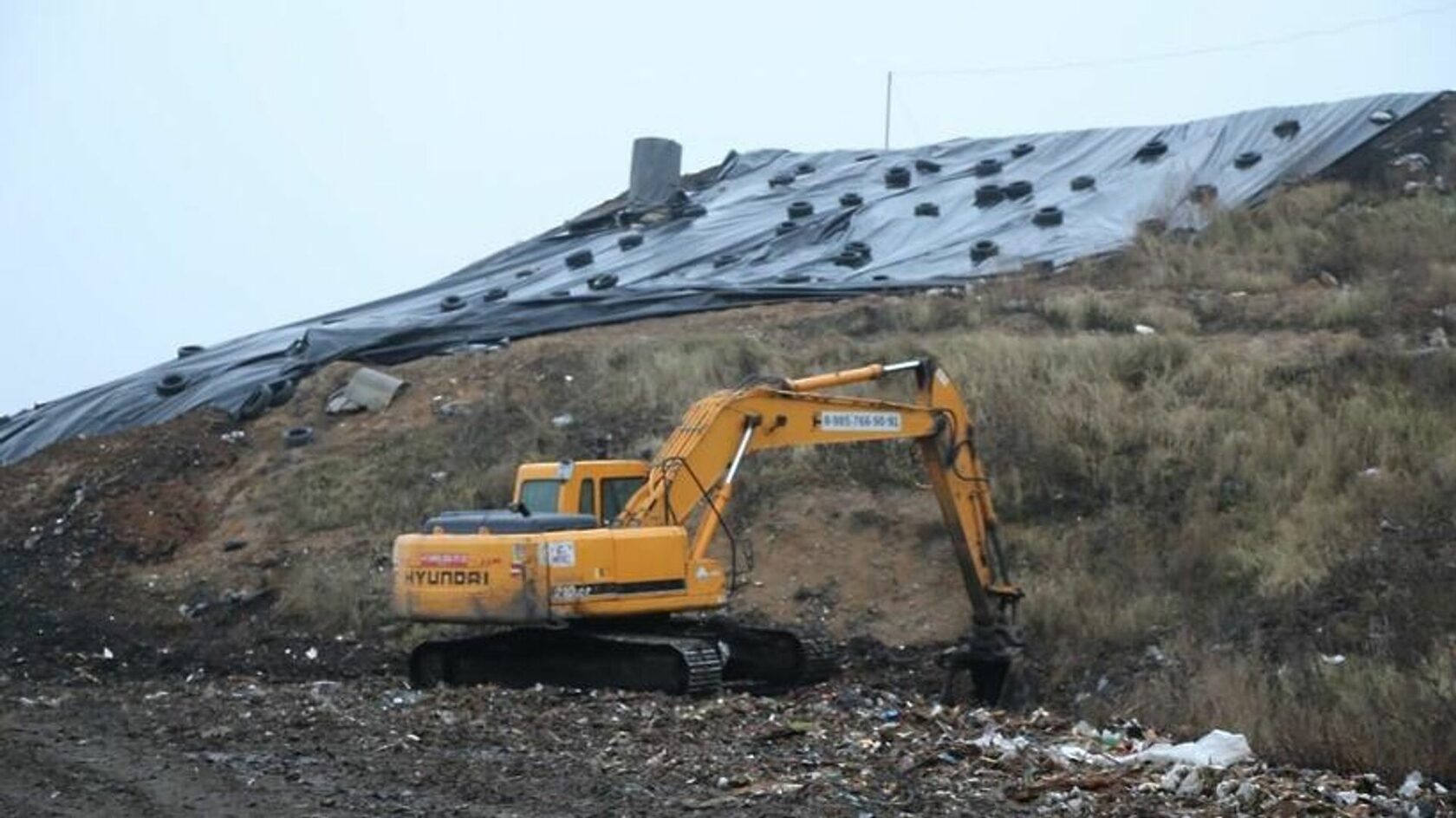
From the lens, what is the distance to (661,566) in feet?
53.4

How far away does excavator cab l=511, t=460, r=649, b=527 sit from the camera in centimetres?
1781

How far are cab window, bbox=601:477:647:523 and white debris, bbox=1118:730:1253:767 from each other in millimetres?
6877

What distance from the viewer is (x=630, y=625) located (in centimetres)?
1664

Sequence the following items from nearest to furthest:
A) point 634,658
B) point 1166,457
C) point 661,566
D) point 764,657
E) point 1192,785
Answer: point 1192,785 → point 634,658 → point 661,566 → point 764,657 → point 1166,457

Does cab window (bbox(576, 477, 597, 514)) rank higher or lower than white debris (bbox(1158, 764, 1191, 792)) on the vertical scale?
higher

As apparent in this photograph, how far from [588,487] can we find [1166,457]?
20.1 ft

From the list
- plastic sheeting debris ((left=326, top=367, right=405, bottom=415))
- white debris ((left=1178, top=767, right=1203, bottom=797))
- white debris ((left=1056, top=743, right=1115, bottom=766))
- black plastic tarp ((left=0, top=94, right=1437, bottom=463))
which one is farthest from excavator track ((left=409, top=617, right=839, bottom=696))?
black plastic tarp ((left=0, top=94, right=1437, bottom=463))

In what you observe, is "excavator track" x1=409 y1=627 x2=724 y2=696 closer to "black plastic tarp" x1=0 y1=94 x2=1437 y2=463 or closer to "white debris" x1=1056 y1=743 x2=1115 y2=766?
"white debris" x1=1056 y1=743 x2=1115 y2=766

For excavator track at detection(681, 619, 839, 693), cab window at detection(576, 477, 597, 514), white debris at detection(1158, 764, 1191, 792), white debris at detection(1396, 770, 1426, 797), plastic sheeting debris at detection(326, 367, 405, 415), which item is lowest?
excavator track at detection(681, 619, 839, 693)

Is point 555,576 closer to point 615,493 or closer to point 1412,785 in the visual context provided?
point 615,493

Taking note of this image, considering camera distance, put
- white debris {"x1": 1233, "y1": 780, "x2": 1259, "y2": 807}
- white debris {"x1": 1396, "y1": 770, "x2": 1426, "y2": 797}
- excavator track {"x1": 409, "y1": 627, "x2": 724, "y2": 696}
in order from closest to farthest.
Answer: white debris {"x1": 1233, "y1": 780, "x2": 1259, "y2": 807} < white debris {"x1": 1396, "y1": 770, "x2": 1426, "y2": 797} < excavator track {"x1": 409, "y1": 627, "x2": 724, "y2": 696}

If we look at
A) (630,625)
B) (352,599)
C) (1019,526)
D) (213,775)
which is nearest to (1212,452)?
(1019,526)

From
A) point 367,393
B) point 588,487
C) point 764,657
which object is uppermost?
A: point 367,393

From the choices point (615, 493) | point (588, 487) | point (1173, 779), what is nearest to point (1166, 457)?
point (615, 493)
